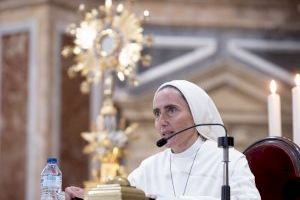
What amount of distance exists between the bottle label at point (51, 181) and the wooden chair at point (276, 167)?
3.26 ft

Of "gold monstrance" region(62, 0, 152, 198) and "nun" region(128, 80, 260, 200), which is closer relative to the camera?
"nun" region(128, 80, 260, 200)

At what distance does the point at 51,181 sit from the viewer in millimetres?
3008

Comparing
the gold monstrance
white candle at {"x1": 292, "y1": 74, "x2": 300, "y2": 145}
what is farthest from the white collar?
the gold monstrance

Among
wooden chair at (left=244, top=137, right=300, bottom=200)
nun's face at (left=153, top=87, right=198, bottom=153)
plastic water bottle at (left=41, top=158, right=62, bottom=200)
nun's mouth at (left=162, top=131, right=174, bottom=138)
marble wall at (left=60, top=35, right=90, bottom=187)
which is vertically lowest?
plastic water bottle at (left=41, top=158, right=62, bottom=200)

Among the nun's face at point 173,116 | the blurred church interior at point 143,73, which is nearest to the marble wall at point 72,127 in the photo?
the blurred church interior at point 143,73

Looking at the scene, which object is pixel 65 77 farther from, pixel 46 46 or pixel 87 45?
pixel 87 45

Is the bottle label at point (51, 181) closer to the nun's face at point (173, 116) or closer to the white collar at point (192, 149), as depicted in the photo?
the nun's face at point (173, 116)

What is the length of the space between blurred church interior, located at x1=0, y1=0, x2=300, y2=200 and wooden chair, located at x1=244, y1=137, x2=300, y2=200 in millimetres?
3990

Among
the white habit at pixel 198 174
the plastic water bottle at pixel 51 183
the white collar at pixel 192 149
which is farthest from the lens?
the white collar at pixel 192 149

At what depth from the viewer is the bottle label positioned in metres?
2.99

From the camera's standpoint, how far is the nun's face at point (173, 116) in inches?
130

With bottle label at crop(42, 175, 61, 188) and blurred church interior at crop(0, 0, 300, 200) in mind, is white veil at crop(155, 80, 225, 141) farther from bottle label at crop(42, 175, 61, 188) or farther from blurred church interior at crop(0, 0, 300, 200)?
blurred church interior at crop(0, 0, 300, 200)

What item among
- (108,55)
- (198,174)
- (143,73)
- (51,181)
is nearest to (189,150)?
(198,174)

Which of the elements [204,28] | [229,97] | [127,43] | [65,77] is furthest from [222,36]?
[127,43]
